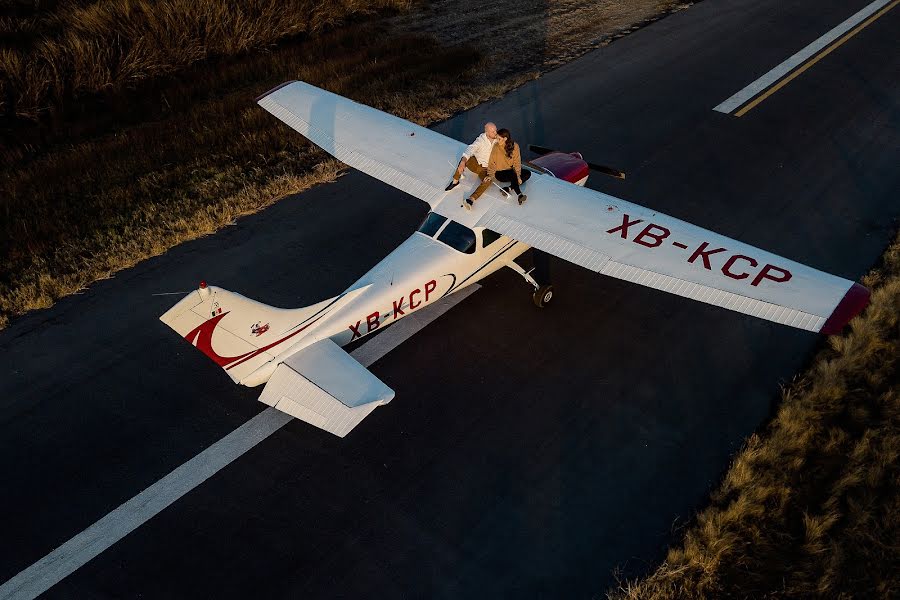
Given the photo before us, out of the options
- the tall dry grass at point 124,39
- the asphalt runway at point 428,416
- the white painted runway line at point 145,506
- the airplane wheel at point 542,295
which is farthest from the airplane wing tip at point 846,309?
the tall dry grass at point 124,39

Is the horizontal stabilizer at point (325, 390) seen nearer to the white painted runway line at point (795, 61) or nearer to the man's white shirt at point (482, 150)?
the man's white shirt at point (482, 150)

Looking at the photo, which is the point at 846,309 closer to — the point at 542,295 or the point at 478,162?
the point at 542,295

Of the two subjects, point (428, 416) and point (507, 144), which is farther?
point (507, 144)

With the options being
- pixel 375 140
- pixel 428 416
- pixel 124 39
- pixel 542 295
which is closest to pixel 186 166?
pixel 375 140

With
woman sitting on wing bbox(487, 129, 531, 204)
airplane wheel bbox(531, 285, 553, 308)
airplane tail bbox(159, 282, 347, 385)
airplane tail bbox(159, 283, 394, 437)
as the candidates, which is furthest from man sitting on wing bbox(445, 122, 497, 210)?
airplane tail bbox(159, 282, 347, 385)

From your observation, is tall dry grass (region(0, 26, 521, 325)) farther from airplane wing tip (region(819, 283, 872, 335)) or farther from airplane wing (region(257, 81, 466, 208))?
airplane wing tip (region(819, 283, 872, 335))

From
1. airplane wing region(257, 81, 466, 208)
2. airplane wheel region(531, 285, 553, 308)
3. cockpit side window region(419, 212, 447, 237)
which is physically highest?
airplane wing region(257, 81, 466, 208)

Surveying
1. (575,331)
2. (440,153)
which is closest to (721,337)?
(575,331)

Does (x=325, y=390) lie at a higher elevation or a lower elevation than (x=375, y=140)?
lower
